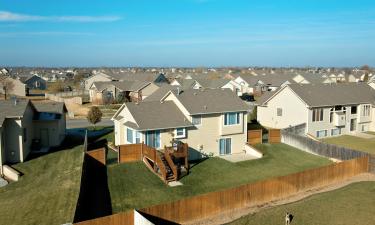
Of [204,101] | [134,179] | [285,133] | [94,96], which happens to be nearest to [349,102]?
[285,133]

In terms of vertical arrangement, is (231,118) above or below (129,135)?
above

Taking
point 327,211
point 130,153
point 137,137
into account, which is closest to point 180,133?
point 137,137

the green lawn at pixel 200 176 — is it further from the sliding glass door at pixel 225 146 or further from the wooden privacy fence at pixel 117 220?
the wooden privacy fence at pixel 117 220

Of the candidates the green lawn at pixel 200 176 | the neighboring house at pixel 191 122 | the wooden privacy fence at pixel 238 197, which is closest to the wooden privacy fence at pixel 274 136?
the green lawn at pixel 200 176

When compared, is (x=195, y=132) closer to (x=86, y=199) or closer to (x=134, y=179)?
(x=134, y=179)

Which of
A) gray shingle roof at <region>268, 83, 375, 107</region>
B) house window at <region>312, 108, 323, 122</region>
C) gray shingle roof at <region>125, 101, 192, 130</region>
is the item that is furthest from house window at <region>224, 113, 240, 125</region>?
house window at <region>312, 108, 323, 122</region>

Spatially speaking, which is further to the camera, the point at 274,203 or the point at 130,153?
the point at 130,153

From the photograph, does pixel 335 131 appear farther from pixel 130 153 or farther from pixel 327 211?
pixel 130 153
